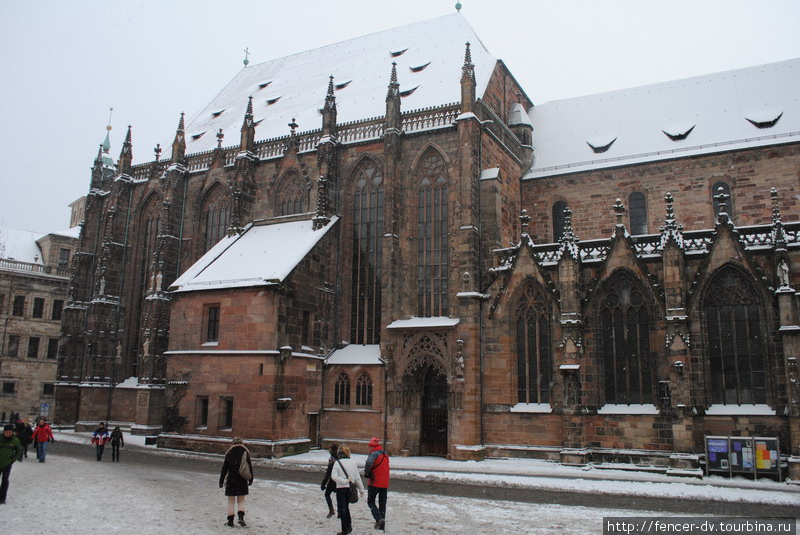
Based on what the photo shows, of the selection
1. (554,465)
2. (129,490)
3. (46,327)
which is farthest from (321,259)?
(46,327)

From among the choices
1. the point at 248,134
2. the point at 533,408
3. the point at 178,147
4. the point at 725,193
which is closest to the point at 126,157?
the point at 178,147

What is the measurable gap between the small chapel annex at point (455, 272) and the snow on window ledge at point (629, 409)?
8 centimetres

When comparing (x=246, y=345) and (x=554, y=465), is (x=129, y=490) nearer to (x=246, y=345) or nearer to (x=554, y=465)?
(x=246, y=345)

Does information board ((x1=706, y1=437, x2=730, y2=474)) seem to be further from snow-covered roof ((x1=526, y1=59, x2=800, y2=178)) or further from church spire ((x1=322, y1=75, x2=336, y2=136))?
church spire ((x1=322, y1=75, x2=336, y2=136))

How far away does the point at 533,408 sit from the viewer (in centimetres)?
2356

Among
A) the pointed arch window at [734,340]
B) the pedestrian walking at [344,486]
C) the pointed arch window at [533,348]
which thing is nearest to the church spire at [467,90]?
the pointed arch window at [533,348]

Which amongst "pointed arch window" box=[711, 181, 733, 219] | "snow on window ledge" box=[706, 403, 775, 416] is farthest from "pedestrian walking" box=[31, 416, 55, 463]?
"pointed arch window" box=[711, 181, 733, 219]

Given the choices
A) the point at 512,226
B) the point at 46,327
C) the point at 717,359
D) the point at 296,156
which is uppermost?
the point at 296,156

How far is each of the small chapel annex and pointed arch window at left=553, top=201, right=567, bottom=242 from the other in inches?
12.7

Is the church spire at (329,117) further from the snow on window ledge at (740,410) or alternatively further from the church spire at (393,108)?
the snow on window ledge at (740,410)

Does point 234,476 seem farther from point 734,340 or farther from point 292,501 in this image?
point 734,340

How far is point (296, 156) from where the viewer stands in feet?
103

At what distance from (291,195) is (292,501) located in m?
19.5

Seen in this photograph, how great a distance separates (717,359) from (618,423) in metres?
3.82
